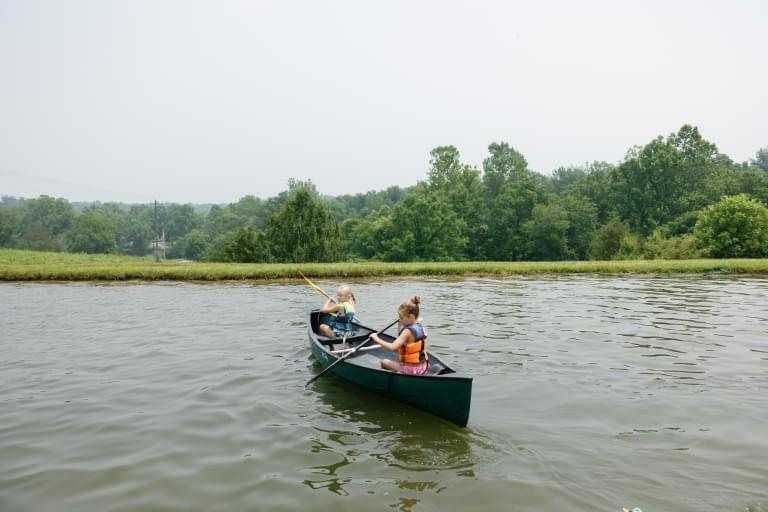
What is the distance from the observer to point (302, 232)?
56.0 m

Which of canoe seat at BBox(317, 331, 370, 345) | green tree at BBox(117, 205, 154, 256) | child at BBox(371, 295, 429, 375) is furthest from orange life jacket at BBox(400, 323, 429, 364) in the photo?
green tree at BBox(117, 205, 154, 256)

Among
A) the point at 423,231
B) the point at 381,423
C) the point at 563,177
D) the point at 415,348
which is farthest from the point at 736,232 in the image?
the point at 563,177

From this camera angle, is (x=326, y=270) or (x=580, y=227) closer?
(x=326, y=270)

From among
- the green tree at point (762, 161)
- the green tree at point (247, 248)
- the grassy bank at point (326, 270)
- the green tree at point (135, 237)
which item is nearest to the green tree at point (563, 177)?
the green tree at point (762, 161)

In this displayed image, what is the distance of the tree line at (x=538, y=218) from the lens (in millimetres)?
49719

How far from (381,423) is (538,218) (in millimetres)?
66954

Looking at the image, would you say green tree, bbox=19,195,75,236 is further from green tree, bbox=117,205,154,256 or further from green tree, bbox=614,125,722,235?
green tree, bbox=614,125,722,235

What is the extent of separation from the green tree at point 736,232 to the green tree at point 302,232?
3563 centimetres

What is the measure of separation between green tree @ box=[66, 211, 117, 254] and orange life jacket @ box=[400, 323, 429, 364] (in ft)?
458

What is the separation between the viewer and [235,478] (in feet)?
19.4

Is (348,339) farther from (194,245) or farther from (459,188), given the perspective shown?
(194,245)

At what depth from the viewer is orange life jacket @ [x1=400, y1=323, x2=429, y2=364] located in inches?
324

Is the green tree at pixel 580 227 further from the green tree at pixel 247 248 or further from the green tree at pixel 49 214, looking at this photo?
the green tree at pixel 49 214

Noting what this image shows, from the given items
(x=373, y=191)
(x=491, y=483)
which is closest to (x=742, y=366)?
(x=491, y=483)
